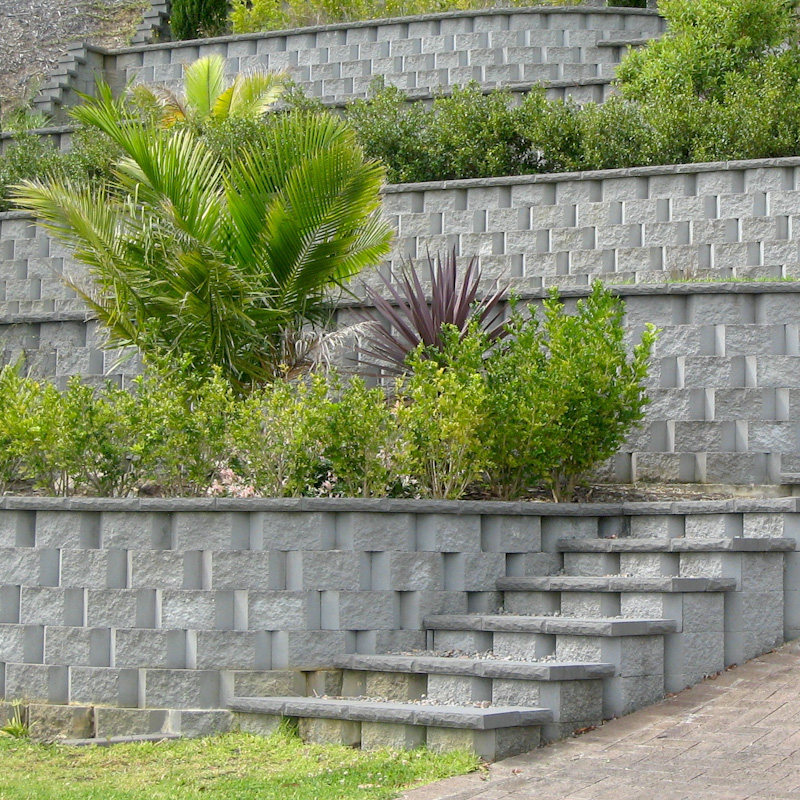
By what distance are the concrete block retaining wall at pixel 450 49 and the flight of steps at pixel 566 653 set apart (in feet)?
31.1

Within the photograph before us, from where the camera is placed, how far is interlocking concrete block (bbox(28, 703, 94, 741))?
7816 millimetres

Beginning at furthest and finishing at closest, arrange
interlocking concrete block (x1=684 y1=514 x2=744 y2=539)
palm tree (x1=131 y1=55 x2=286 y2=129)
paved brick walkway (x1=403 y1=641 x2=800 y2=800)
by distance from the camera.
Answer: palm tree (x1=131 y1=55 x2=286 y2=129) → interlocking concrete block (x1=684 y1=514 x2=744 y2=539) → paved brick walkway (x1=403 y1=641 x2=800 y2=800)

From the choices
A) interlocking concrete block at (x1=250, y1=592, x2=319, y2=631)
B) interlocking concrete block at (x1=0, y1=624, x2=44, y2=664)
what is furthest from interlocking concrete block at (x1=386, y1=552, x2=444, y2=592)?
interlocking concrete block at (x1=0, y1=624, x2=44, y2=664)

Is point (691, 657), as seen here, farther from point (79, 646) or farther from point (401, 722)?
point (79, 646)

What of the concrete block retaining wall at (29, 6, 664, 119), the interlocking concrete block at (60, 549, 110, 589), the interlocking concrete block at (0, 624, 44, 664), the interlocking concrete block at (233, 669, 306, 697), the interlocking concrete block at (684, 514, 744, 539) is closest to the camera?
the interlocking concrete block at (233, 669, 306, 697)

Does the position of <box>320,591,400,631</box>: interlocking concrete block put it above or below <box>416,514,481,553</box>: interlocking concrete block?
below

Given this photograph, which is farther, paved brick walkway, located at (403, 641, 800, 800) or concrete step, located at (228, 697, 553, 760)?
concrete step, located at (228, 697, 553, 760)

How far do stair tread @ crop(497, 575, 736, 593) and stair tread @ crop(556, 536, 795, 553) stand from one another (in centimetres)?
18

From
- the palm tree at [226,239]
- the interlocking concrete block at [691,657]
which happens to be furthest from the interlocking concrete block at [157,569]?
the interlocking concrete block at [691,657]

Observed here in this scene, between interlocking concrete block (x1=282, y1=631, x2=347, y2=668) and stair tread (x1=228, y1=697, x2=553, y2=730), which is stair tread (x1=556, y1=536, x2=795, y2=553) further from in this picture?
interlocking concrete block (x1=282, y1=631, x2=347, y2=668)

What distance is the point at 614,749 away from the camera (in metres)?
6.79

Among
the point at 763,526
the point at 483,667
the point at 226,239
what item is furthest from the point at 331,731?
the point at 226,239

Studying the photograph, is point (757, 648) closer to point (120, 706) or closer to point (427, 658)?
point (427, 658)

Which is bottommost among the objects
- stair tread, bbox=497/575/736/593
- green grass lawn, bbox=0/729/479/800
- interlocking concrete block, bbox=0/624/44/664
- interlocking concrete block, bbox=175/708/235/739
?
green grass lawn, bbox=0/729/479/800
